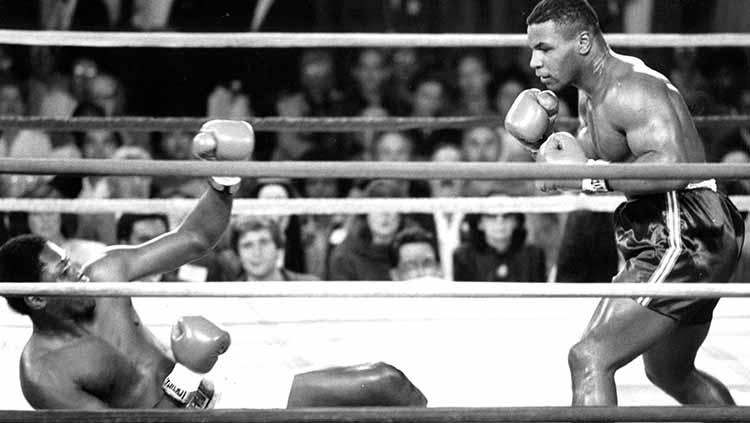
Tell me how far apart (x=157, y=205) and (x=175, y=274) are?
490 mm

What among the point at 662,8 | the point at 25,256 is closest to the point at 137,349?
the point at 25,256

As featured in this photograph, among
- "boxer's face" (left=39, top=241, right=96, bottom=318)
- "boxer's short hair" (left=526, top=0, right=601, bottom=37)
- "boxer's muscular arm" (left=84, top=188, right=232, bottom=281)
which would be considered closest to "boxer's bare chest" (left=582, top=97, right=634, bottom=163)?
"boxer's short hair" (left=526, top=0, right=601, bottom=37)

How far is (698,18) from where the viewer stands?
551 cm

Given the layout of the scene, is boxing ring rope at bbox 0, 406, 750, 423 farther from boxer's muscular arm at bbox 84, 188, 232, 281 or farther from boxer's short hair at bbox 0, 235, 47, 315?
boxer's muscular arm at bbox 84, 188, 232, 281

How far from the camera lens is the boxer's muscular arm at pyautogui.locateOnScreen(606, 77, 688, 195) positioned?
2195 mm

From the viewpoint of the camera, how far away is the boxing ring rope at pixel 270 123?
11.7 feet

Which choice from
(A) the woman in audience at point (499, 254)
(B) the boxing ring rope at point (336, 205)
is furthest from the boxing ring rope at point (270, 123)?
(A) the woman in audience at point (499, 254)

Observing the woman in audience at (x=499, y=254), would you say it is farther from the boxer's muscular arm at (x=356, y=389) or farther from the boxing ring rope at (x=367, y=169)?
the boxing ring rope at (x=367, y=169)

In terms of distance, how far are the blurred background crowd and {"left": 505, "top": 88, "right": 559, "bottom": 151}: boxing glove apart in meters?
1.49

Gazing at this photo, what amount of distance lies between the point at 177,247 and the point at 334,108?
99.7 inches

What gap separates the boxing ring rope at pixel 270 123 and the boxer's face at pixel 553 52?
4.24ft

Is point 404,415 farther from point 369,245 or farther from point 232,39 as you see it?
point 369,245

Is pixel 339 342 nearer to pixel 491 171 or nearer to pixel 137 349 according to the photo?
pixel 137 349

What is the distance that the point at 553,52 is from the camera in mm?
2322
